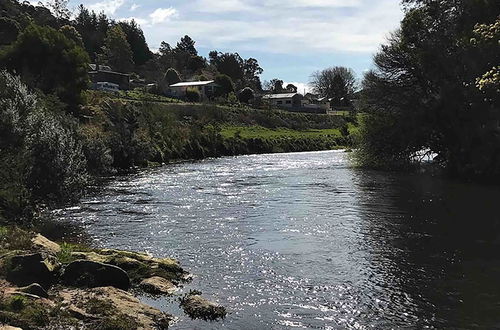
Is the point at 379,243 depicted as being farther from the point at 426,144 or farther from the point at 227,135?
the point at 227,135

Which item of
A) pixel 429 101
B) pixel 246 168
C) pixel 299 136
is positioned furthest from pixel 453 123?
pixel 299 136

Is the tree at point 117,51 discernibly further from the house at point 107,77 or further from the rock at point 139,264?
the rock at point 139,264

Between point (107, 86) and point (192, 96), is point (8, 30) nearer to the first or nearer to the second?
point (107, 86)

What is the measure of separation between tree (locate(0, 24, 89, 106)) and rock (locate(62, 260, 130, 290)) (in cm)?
5044

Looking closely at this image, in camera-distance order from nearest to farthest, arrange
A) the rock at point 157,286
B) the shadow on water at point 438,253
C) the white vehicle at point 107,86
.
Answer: the shadow on water at point 438,253, the rock at point 157,286, the white vehicle at point 107,86

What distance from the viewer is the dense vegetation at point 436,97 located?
44188 millimetres

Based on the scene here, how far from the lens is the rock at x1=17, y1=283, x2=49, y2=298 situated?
41.8 feet

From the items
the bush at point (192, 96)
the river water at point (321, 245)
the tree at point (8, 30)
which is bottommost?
the river water at point (321, 245)

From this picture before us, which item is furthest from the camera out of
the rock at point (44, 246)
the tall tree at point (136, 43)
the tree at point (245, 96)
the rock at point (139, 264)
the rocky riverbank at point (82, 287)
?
the tall tree at point (136, 43)

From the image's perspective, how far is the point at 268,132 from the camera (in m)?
104

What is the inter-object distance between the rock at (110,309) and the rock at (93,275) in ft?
1.82

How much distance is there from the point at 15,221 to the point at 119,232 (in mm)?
4694

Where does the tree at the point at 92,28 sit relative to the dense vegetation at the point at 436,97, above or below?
above

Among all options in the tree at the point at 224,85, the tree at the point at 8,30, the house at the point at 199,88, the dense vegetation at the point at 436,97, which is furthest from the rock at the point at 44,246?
the tree at the point at 224,85
